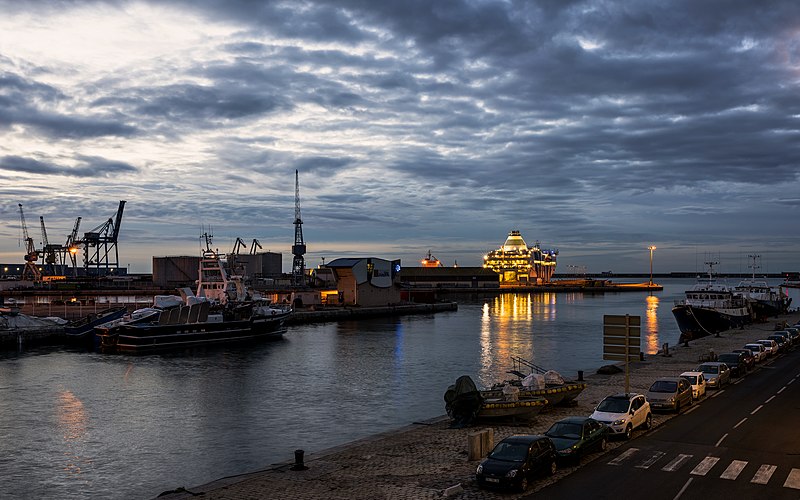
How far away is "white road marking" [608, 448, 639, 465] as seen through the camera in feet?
69.5

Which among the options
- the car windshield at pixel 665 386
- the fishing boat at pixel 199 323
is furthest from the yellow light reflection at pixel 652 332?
the fishing boat at pixel 199 323

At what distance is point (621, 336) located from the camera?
94.5 feet

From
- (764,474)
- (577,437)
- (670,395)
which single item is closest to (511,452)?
(577,437)

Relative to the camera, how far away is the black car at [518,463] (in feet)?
59.5

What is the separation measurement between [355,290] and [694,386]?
98990mm

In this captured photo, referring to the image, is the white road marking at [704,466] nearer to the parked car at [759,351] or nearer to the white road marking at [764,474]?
the white road marking at [764,474]

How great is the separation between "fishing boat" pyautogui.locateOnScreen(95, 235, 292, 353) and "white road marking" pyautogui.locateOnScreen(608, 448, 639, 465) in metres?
58.8

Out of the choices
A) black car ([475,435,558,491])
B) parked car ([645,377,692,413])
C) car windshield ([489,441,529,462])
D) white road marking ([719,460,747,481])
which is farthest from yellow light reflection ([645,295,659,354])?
car windshield ([489,441,529,462])

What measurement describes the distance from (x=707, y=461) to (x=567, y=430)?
4545 mm

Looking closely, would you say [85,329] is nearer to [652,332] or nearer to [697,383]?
[697,383]

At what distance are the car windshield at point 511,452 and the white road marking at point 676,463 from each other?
4859 mm

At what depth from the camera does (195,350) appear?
71.8 m

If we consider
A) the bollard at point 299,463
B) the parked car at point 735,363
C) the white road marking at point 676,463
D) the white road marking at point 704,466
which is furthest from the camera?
the parked car at point 735,363

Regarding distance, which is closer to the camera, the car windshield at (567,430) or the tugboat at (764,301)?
the car windshield at (567,430)
